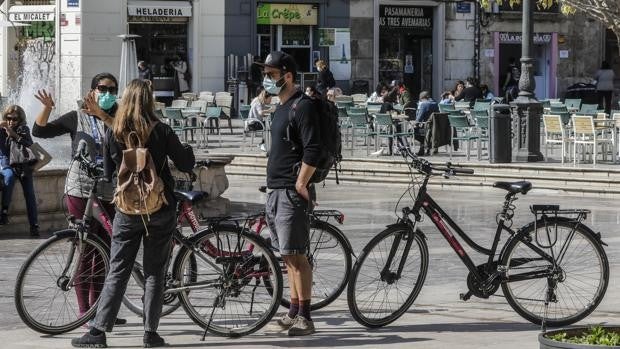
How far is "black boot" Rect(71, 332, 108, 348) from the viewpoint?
8984 millimetres

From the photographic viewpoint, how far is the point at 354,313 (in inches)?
383

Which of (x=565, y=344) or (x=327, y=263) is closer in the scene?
(x=565, y=344)

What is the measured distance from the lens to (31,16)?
40.7m

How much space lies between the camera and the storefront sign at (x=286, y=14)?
41656 millimetres

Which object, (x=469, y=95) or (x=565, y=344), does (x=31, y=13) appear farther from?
(x=565, y=344)

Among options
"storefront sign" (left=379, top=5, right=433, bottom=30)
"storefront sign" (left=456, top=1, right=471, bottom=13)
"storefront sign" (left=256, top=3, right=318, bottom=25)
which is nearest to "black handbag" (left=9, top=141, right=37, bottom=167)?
"storefront sign" (left=256, top=3, right=318, bottom=25)

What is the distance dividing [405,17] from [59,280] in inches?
1397

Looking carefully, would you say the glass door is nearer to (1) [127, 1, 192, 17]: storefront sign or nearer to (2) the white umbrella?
(1) [127, 1, 192, 17]: storefront sign

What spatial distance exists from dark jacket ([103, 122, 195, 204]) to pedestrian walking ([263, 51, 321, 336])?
610mm

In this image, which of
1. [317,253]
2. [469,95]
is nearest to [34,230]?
[317,253]

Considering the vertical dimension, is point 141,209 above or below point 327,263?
above

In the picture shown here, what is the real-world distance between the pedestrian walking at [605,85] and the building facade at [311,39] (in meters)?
4.17

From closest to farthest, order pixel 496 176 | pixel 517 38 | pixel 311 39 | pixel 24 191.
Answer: pixel 24 191 < pixel 496 176 < pixel 311 39 < pixel 517 38

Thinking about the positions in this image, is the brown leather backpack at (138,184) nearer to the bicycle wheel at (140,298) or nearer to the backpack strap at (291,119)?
the bicycle wheel at (140,298)
